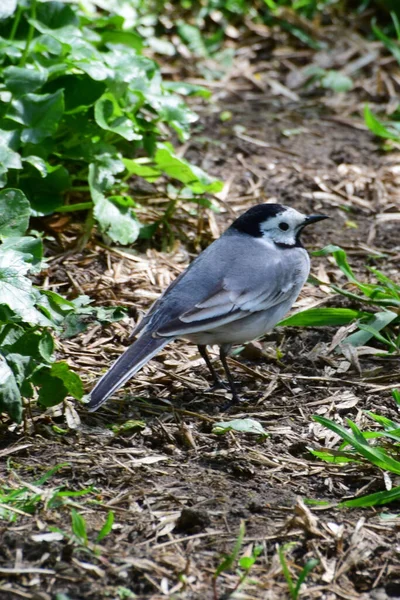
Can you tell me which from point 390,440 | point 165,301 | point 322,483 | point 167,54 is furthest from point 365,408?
point 167,54

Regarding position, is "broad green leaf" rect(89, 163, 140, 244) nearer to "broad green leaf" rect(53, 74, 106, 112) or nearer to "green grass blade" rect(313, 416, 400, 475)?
"broad green leaf" rect(53, 74, 106, 112)

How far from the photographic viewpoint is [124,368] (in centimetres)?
458

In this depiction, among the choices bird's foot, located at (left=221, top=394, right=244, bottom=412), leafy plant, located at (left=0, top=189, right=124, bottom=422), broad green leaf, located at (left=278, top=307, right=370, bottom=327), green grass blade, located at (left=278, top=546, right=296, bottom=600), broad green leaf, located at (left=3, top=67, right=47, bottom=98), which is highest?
broad green leaf, located at (left=3, top=67, right=47, bottom=98)

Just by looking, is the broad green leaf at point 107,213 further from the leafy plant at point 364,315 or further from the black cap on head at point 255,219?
the leafy plant at point 364,315

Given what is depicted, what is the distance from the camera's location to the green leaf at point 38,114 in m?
5.66

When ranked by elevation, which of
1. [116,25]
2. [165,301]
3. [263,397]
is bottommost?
[263,397]

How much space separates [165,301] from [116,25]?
3.20 m

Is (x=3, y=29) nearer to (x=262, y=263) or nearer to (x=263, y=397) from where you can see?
(x=262, y=263)

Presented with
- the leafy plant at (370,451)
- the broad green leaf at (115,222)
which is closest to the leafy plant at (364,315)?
the leafy plant at (370,451)

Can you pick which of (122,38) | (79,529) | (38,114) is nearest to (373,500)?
(79,529)

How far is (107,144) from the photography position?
6285mm

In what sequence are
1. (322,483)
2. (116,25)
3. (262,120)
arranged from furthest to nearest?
(262,120)
(116,25)
(322,483)

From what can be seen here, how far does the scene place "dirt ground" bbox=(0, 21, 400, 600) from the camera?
3387mm

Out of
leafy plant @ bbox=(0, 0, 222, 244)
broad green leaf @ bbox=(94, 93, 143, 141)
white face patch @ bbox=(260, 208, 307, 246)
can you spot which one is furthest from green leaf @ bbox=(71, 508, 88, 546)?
broad green leaf @ bbox=(94, 93, 143, 141)
